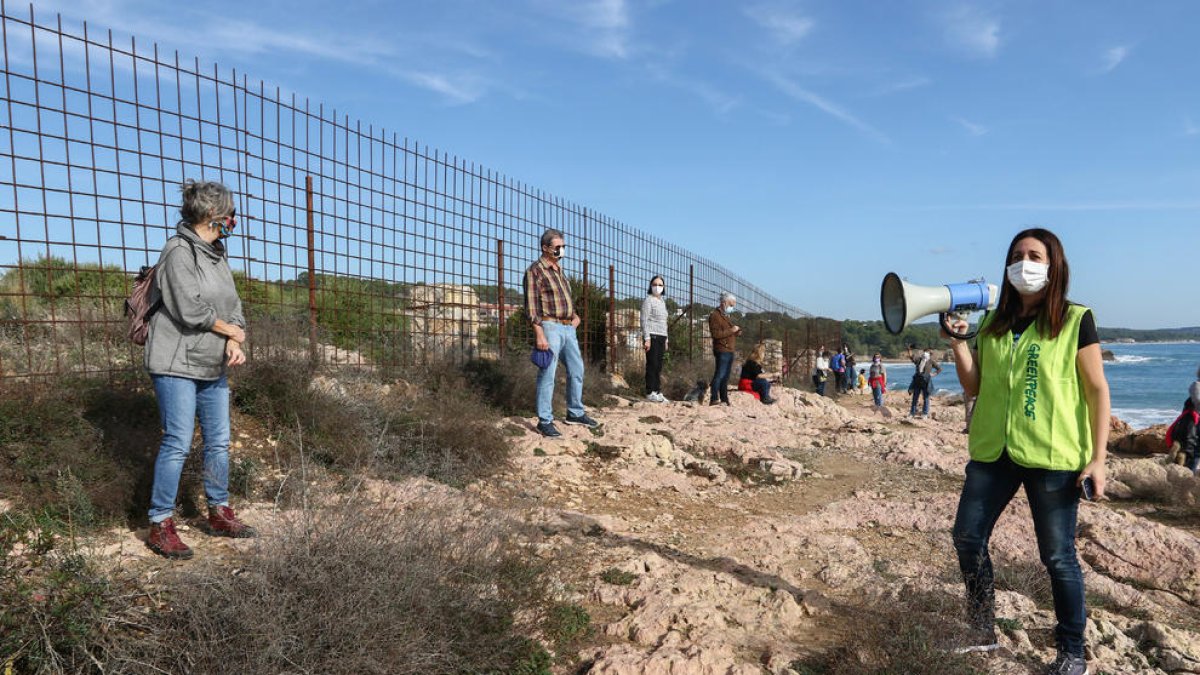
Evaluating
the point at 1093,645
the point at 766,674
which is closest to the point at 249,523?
the point at 766,674

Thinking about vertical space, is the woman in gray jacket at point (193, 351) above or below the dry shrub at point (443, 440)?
above

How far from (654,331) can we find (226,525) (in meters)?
7.11

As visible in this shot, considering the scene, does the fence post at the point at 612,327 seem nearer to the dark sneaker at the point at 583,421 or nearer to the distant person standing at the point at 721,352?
the distant person standing at the point at 721,352

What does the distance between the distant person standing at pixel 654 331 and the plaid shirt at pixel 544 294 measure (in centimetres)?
352

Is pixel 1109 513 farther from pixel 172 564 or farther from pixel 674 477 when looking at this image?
pixel 172 564

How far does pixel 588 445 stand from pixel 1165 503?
5.46 meters

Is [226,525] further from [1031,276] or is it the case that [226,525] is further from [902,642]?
[1031,276]

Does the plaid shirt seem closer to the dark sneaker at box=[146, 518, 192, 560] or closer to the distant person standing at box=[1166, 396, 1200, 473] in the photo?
the dark sneaker at box=[146, 518, 192, 560]

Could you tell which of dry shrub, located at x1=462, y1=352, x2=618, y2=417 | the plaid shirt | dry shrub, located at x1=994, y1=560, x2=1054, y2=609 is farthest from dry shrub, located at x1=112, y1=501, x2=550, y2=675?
dry shrub, located at x1=462, y1=352, x2=618, y2=417

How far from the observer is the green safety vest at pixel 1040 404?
278 centimetres

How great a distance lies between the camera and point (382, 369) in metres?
7.34

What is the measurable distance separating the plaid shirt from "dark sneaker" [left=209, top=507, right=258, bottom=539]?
3.35 meters

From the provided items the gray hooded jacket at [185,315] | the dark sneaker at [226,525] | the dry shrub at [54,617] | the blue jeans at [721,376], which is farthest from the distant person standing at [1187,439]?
the dry shrub at [54,617]

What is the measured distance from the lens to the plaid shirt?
22.3ft
